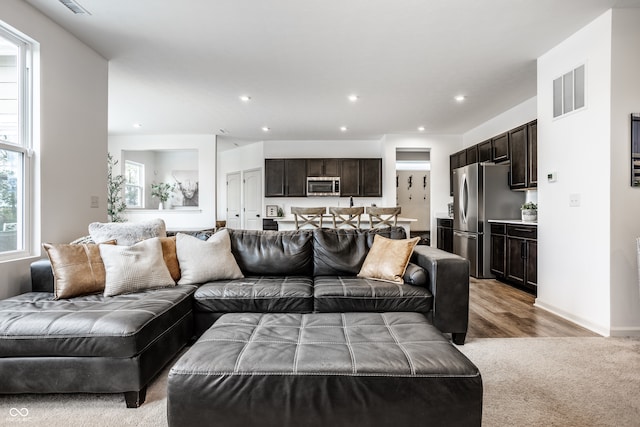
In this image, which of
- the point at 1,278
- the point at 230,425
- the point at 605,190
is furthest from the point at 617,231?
the point at 1,278

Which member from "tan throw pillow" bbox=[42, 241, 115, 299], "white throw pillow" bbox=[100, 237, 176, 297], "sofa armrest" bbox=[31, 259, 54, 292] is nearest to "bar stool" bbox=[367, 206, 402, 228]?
"white throw pillow" bbox=[100, 237, 176, 297]

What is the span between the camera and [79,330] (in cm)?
186

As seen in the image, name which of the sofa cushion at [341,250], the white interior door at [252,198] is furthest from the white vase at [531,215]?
the white interior door at [252,198]

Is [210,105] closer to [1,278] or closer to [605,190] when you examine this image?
[1,278]

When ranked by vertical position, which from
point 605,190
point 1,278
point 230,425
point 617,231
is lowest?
point 230,425

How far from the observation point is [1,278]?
261 centimetres

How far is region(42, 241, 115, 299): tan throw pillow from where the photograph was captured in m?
2.42

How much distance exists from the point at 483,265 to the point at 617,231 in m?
2.58

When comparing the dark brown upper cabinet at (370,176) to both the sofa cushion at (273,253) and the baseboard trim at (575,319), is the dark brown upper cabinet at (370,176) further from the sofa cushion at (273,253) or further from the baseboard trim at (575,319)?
the sofa cushion at (273,253)

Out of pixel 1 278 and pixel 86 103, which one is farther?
pixel 86 103

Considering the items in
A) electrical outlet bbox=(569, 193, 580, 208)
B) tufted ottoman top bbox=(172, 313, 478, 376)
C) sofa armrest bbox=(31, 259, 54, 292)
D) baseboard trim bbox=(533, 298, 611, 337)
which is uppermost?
electrical outlet bbox=(569, 193, 580, 208)

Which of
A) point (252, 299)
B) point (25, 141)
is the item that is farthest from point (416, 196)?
point (25, 141)

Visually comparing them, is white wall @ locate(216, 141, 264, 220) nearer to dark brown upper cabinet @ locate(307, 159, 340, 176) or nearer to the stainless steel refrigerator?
dark brown upper cabinet @ locate(307, 159, 340, 176)

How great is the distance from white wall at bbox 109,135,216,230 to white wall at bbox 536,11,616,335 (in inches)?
234
